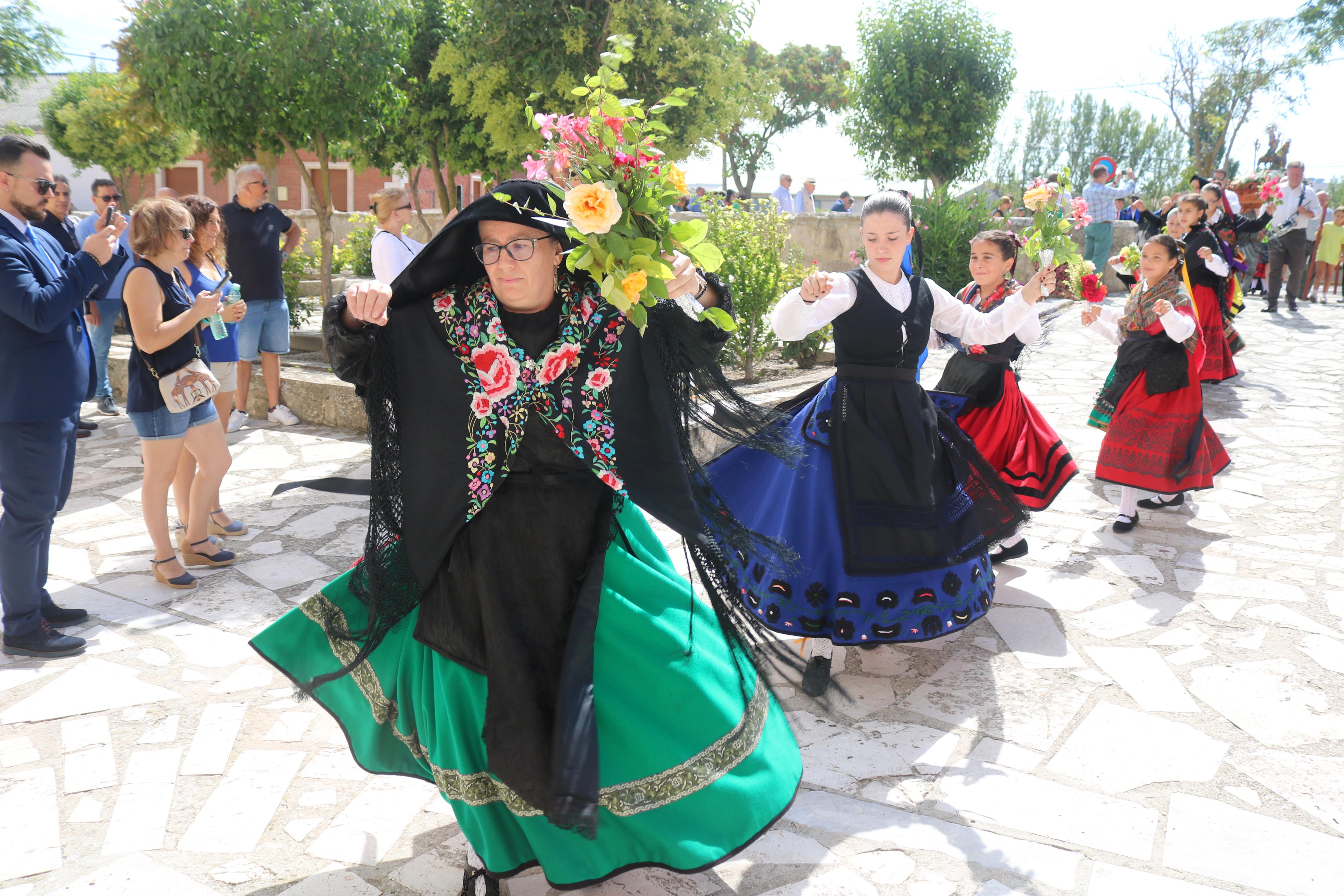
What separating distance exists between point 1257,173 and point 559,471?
45.0ft

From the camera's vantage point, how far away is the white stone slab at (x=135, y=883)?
272cm

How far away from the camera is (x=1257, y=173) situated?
42.8ft

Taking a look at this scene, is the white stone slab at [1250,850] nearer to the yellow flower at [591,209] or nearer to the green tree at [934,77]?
the yellow flower at [591,209]

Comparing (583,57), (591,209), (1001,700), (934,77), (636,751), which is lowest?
(1001,700)

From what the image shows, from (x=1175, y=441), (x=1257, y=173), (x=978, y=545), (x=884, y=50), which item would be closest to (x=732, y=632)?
(x=978, y=545)

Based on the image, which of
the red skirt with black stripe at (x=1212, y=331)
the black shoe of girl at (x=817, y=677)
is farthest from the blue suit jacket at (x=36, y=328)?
the red skirt with black stripe at (x=1212, y=331)

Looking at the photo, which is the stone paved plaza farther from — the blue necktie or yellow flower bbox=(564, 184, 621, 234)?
yellow flower bbox=(564, 184, 621, 234)

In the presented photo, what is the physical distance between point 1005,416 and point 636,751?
3.55 meters

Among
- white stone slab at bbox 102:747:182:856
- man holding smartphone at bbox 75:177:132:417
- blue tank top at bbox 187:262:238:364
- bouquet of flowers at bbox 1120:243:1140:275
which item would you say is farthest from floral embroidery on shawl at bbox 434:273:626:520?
man holding smartphone at bbox 75:177:132:417

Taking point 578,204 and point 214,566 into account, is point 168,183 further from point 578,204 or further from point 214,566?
point 578,204

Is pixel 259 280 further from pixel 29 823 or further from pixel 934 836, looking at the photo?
pixel 934 836

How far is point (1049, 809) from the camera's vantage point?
126 inches

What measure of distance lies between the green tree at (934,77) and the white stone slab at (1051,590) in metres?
15.1

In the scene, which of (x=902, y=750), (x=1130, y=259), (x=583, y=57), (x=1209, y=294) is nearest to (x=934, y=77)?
(x=1209, y=294)
